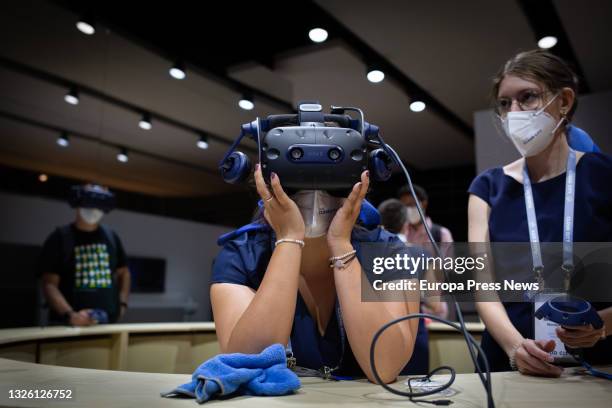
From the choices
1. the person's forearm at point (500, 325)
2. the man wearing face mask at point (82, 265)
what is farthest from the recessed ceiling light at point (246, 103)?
the person's forearm at point (500, 325)

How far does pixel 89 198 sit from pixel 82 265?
0.39 m

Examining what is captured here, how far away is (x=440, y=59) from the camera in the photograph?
12.9 feet

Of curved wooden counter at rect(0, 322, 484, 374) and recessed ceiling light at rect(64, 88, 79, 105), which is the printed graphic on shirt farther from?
recessed ceiling light at rect(64, 88, 79, 105)

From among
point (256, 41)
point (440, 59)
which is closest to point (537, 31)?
point (440, 59)

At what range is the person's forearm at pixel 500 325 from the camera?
973 mm

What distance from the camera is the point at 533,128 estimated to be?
1082 millimetres

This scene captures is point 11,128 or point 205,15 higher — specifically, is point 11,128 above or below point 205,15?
below

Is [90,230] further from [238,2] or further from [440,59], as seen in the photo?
[440,59]

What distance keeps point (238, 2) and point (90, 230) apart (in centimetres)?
172

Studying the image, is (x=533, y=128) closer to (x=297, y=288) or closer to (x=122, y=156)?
(x=297, y=288)

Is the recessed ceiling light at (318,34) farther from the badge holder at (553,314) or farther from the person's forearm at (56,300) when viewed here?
the badge holder at (553,314)

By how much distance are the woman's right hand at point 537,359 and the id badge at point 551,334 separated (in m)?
0.03

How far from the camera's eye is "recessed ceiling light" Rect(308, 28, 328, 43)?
342 cm

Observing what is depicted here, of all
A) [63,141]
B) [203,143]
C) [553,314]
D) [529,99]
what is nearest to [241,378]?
[553,314]
